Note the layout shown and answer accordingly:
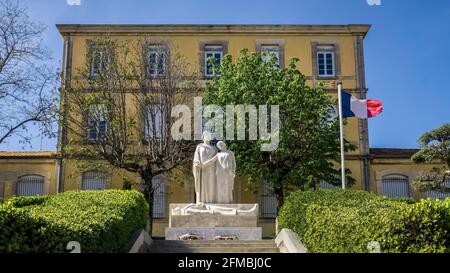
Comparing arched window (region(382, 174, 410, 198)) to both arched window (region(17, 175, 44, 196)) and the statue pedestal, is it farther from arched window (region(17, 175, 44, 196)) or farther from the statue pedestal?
arched window (region(17, 175, 44, 196))

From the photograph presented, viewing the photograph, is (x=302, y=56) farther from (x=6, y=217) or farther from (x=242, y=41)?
(x=6, y=217)

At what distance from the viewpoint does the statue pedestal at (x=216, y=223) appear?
595 inches

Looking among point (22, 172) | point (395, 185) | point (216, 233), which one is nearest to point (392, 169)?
point (395, 185)

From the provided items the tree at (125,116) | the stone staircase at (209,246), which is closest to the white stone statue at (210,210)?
the stone staircase at (209,246)

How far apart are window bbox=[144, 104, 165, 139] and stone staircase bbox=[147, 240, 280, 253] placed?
9.43m

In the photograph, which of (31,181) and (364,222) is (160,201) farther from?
(364,222)

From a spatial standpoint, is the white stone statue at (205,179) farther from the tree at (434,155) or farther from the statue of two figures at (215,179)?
the tree at (434,155)

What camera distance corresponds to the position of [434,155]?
23.8 m

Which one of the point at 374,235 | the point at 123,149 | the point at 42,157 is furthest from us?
the point at 42,157

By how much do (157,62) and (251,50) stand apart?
756cm

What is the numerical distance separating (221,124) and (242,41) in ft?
27.8

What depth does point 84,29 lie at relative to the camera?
30.5 m

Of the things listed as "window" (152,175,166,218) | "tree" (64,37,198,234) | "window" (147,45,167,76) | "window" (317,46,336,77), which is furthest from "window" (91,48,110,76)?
"window" (317,46,336,77)
